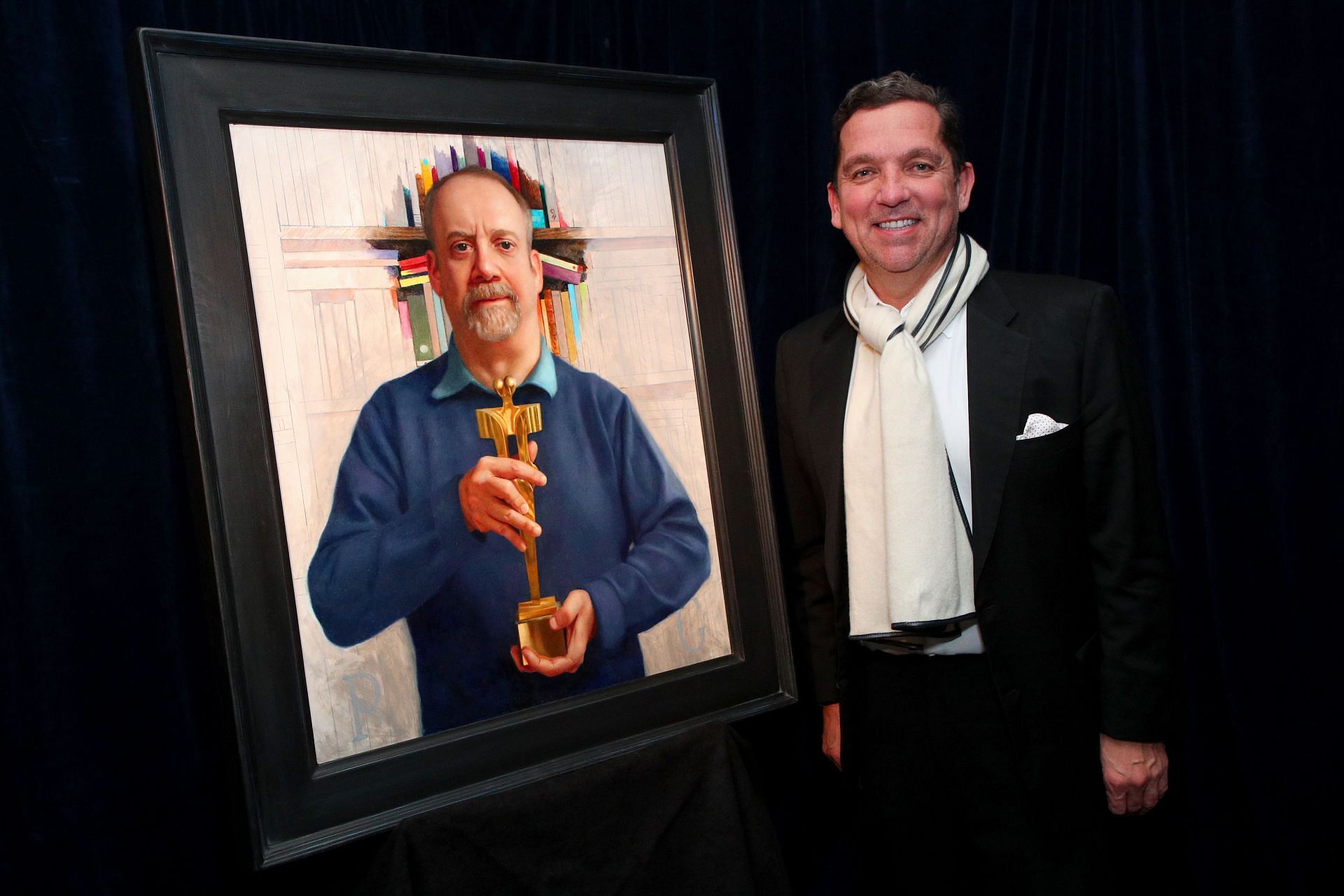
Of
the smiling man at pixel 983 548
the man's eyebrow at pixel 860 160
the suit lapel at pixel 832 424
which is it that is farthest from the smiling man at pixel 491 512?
the man's eyebrow at pixel 860 160

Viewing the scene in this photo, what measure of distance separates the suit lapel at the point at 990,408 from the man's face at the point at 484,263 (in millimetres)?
733

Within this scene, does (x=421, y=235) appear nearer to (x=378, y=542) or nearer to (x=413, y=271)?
(x=413, y=271)

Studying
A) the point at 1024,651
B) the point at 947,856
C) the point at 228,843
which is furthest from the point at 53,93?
the point at 947,856

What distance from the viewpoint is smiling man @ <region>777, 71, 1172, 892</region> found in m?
1.48

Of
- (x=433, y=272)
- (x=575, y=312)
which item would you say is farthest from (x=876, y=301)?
(x=433, y=272)

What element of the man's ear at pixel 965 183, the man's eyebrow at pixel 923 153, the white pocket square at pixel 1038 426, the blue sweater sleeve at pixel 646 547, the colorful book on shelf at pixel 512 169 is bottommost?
the blue sweater sleeve at pixel 646 547

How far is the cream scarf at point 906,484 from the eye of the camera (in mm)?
1491

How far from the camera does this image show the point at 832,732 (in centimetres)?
182

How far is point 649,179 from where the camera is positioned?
1.64 m

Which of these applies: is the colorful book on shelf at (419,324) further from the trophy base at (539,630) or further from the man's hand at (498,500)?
the trophy base at (539,630)

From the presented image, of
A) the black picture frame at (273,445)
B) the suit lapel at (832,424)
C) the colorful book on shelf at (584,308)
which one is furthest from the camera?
the suit lapel at (832,424)

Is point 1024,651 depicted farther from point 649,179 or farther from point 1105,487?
point 649,179

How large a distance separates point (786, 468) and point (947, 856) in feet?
2.47

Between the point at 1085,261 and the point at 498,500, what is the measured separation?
1.48 meters
